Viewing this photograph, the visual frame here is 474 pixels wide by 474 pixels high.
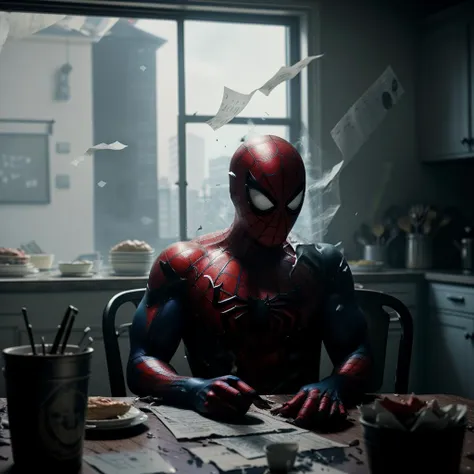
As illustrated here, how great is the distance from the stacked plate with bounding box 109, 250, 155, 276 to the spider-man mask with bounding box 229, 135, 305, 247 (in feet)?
5.88

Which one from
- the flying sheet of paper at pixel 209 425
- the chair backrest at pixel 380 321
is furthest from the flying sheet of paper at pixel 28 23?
the flying sheet of paper at pixel 209 425

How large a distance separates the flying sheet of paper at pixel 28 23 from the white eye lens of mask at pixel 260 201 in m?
2.37

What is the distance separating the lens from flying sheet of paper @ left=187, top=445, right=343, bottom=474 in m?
0.96

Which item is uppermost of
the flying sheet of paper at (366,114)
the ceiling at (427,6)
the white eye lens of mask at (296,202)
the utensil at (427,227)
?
the ceiling at (427,6)

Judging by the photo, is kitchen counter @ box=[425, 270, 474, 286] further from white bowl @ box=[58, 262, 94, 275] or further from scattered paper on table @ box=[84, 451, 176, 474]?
scattered paper on table @ box=[84, 451, 176, 474]

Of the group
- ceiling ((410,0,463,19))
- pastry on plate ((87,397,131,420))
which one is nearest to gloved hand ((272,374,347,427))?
pastry on plate ((87,397,131,420))

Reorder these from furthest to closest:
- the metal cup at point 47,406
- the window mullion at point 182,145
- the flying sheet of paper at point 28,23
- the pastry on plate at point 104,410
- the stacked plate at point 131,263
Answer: the window mullion at point 182,145 → the flying sheet of paper at point 28,23 → the stacked plate at point 131,263 → the pastry on plate at point 104,410 → the metal cup at point 47,406

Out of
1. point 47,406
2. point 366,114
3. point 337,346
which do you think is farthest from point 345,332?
point 366,114

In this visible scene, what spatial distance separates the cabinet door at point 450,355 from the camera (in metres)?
3.19

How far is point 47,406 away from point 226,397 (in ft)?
1.20

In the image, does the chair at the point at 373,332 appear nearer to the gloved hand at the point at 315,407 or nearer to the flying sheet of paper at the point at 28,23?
the gloved hand at the point at 315,407

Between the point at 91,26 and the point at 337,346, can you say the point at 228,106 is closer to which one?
the point at 337,346

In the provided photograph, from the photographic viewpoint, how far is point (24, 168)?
141 inches

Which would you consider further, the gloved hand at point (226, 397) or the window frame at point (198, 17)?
the window frame at point (198, 17)
